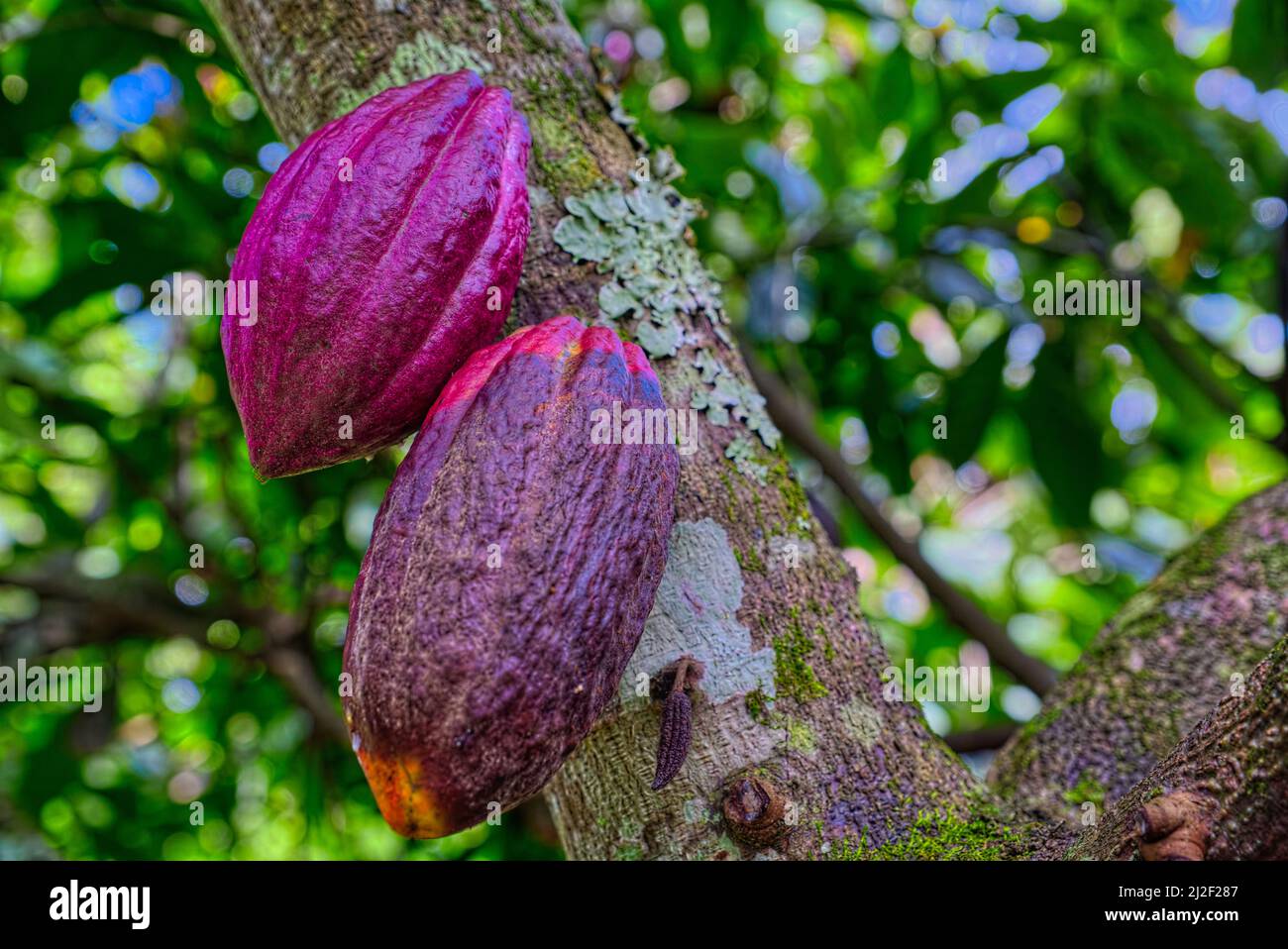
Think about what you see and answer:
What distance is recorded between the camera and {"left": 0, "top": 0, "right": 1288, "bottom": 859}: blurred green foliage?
194 centimetres

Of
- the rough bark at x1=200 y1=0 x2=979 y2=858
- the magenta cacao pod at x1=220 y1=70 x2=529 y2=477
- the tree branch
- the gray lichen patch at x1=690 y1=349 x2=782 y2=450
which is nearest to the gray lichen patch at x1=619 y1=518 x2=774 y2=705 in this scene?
the rough bark at x1=200 y1=0 x2=979 y2=858

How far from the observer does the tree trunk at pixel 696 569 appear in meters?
0.98

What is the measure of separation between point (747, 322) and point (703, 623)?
3.99 ft

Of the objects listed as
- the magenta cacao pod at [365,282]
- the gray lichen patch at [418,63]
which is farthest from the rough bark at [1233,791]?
the gray lichen patch at [418,63]

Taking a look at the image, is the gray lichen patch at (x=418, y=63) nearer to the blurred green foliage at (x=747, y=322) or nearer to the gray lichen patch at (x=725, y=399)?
the gray lichen patch at (x=725, y=399)

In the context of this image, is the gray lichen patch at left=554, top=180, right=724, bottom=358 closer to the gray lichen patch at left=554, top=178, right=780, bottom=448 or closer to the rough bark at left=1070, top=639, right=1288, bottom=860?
the gray lichen patch at left=554, top=178, right=780, bottom=448

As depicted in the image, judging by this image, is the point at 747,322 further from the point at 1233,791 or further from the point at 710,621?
the point at 1233,791

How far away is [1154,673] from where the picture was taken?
1.31m

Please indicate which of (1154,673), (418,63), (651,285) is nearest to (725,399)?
(651,285)

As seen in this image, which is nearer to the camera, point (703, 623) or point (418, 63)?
point (703, 623)

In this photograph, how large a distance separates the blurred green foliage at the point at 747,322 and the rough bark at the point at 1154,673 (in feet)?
1.93
